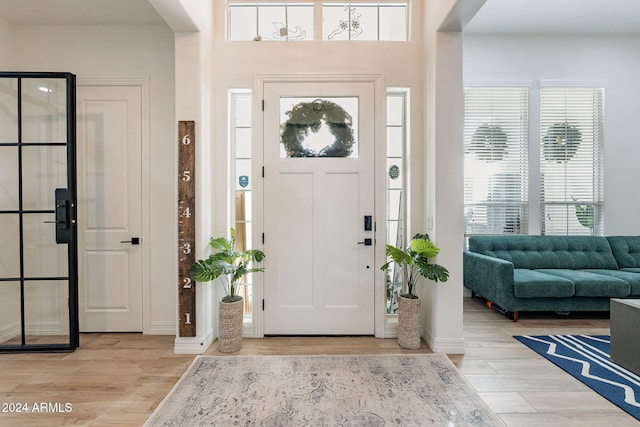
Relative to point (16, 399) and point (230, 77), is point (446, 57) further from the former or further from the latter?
point (16, 399)

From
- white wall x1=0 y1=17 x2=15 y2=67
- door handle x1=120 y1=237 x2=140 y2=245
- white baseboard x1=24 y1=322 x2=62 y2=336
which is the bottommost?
white baseboard x1=24 y1=322 x2=62 y2=336

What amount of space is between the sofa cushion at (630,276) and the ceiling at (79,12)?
5.45m

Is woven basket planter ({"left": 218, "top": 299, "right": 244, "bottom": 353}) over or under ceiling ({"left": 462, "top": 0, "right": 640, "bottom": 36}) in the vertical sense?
under

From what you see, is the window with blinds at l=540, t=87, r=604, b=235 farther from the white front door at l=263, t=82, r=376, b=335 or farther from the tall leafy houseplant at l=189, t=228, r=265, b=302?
the tall leafy houseplant at l=189, t=228, r=265, b=302

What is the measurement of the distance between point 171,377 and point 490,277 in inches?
131

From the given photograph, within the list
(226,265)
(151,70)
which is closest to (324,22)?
(151,70)

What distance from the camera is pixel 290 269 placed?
3234 millimetres

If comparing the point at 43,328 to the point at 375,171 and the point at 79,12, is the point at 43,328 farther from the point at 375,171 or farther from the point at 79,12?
the point at 375,171

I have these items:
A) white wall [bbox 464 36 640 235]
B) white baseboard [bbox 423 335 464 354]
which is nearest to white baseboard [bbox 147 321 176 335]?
white baseboard [bbox 423 335 464 354]

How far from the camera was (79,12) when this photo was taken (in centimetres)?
306

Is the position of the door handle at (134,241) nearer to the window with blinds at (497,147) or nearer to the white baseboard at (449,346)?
the white baseboard at (449,346)

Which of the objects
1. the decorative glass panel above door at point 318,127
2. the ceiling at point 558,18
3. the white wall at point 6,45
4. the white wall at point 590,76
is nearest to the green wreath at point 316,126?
the decorative glass panel above door at point 318,127

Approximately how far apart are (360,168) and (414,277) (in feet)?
3.81

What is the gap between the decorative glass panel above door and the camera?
324 cm
